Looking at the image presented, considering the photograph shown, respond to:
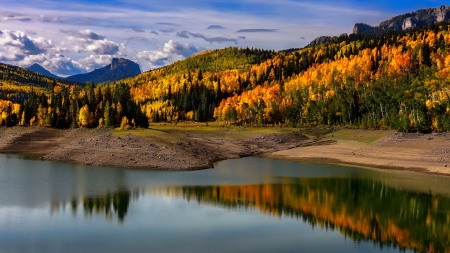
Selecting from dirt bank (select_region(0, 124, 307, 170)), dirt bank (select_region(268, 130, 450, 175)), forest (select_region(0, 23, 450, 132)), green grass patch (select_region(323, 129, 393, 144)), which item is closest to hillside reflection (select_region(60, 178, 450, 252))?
dirt bank (select_region(268, 130, 450, 175))

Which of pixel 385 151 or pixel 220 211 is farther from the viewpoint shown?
pixel 385 151

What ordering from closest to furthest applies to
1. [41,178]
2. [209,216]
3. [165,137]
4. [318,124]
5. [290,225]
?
[290,225], [209,216], [41,178], [165,137], [318,124]

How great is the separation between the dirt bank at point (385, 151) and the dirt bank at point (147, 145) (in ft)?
32.3

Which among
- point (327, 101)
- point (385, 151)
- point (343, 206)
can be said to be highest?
point (327, 101)

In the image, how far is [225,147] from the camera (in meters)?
101

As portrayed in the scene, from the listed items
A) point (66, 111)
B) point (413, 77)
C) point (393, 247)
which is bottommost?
point (393, 247)

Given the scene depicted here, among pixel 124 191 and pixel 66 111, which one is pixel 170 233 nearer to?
pixel 124 191

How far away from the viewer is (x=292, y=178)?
68.9 metres

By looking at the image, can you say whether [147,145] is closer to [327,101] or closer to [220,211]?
[220,211]

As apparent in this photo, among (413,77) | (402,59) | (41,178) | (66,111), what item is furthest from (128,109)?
(402,59)

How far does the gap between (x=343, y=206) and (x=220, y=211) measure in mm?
14561

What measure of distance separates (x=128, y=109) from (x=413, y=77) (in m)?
90.4

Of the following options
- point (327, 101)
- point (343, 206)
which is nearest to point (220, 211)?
point (343, 206)

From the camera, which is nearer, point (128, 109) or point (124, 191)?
point (124, 191)
